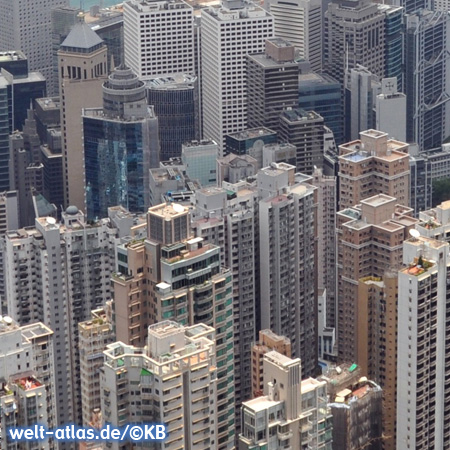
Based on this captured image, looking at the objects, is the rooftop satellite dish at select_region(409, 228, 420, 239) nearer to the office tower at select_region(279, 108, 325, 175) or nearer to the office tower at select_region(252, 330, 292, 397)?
the office tower at select_region(252, 330, 292, 397)

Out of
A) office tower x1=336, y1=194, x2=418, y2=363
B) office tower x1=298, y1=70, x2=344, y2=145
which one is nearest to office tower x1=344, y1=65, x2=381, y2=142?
office tower x1=298, y1=70, x2=344, y2=145

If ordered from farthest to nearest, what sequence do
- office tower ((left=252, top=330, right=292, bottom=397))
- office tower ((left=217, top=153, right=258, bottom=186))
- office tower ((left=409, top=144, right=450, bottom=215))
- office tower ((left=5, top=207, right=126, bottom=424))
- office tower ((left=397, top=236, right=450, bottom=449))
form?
office tower ((left=409, top=144, right=450, bottom=215)) < office tower ((left=217, top=153, right=258, bottom=186)) < office tower ((left=5, top=207, right=126, bottom=424)) < office tower ((left=252, top=330, right=292, bottom=397)) < office tower ((left=397, top=236, right=450, bottom=449))

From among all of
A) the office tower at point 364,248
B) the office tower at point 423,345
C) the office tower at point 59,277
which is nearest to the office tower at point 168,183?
the office tower at point 59,277

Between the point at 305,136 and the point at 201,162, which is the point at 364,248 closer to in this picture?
the point at 201,162

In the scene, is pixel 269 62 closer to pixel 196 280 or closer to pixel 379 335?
pixel 379 335

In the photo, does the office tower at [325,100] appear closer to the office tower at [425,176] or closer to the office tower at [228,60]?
the office tower at [228,60]

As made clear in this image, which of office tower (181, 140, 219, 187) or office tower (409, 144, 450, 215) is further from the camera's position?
office tower (409, 144, 450, 215)
